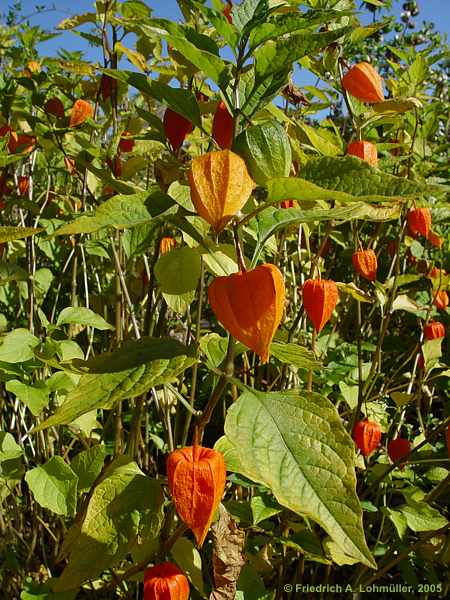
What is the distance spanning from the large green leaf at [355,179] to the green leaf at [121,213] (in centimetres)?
13

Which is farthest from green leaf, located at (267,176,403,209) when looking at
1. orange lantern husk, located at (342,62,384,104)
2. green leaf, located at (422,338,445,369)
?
green leaf, located at (422,338,445,369)

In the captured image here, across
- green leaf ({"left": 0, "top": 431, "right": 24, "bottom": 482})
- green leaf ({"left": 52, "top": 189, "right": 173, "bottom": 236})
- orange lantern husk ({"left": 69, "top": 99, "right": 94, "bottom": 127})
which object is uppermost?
orange lantern husk ({"left": 69, "top": 99, "right": 94, "bottom": 127})

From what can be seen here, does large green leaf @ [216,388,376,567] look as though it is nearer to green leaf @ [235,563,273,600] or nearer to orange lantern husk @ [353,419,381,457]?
green leaf @ [235,563,273,600]

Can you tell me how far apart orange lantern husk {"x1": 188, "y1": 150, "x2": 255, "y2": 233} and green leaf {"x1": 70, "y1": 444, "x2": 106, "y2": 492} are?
59cm

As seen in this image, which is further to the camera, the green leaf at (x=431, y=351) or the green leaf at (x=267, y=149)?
the green leaf at (x=431, y=351)

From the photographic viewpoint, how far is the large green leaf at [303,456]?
42cm

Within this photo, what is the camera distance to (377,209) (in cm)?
55

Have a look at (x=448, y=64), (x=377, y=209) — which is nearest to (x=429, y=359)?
(x=377, y=209)

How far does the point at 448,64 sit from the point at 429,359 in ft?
8.44

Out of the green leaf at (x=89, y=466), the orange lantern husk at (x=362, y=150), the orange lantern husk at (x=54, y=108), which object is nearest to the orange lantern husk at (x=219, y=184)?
the orange lantern husk at (x=362, y=150)

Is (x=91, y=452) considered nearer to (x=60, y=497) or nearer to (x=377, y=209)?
(x=60, y=497)

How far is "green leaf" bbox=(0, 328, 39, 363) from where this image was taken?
2.90ft

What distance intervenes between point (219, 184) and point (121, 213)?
88 mm

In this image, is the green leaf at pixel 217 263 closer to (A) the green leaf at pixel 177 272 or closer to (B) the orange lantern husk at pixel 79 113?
(A) the green leaf at pixel 177 272
